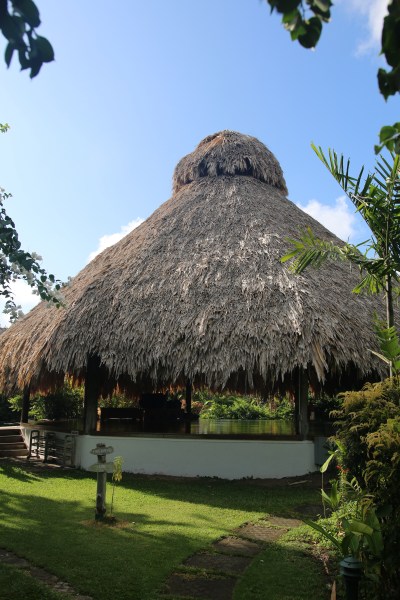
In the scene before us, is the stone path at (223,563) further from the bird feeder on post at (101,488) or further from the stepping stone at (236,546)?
the bird feeder on post at (101,488)

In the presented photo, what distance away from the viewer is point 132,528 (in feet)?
17.3

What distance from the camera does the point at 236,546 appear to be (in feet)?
15.6

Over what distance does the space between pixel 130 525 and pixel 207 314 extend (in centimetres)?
369

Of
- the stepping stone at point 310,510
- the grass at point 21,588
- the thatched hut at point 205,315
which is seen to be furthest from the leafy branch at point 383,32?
the thatched hut at point 205,315

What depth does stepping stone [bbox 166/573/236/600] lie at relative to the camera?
3545 millimetres

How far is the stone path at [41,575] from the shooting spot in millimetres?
3502

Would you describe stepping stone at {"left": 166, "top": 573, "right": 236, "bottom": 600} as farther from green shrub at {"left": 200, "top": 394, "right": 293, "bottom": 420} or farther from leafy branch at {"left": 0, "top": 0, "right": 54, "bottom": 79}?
green shrub at {"left": 200, "top": 394, "right": 293, "bottom": 420}

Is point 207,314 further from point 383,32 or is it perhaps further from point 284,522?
point 383,32

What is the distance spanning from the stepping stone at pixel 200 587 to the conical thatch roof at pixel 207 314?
4.01 meters

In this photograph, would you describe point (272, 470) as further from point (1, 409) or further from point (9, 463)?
point (1, 409)

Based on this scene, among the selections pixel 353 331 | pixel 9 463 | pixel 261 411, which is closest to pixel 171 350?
pixel 353 331

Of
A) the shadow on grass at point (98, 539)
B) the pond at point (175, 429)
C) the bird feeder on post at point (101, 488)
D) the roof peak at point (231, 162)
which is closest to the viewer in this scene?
the shadow on grass at point (98, 539)

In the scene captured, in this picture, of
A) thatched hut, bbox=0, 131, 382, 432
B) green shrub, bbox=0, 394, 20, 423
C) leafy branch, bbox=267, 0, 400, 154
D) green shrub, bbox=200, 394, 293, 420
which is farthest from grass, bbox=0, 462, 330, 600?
green shrub, bbox=200, 394, 293, 420

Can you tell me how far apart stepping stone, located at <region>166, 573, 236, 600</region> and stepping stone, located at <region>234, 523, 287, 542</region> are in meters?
1.22
